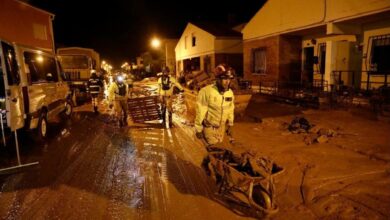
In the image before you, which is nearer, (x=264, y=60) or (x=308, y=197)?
(x=308, y=197)

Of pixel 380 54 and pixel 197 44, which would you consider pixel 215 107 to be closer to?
pixel 380 54

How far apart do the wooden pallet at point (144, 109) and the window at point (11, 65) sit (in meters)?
3.66

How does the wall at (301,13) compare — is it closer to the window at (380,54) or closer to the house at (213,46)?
the window at (380,54)

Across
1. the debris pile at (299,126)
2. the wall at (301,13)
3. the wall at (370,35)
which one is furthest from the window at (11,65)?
the wall at (370,35)

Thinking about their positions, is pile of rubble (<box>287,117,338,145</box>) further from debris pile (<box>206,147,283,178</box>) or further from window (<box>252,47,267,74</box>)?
window (<box>252,47,267,74</box>)

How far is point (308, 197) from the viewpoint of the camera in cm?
470

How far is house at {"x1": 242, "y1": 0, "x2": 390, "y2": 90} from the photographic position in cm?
1229

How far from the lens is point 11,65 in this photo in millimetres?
6988

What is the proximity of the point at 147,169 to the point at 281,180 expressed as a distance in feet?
8.37

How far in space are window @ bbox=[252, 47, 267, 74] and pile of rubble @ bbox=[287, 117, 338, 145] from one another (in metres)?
9.86

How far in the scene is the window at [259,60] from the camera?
18575 millimetres

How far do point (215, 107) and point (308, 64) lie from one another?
45.8 ft

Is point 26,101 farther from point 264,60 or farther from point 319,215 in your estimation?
point 264,60

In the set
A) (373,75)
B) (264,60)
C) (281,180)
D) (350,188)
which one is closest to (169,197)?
(281,180)
